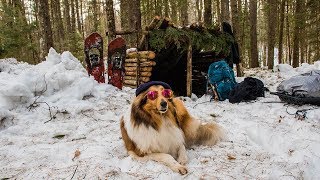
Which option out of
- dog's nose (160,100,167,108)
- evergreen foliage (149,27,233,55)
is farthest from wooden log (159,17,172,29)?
dog's nose (160,100,167,108)

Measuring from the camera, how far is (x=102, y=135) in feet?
16.8

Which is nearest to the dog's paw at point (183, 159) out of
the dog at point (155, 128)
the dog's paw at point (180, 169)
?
the dog at point (155, 128)

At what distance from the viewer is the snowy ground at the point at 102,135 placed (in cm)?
351

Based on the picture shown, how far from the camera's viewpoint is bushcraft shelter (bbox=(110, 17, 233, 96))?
813 cm

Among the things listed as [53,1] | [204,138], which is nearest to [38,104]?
[204,138]

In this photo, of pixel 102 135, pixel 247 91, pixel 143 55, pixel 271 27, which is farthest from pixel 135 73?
pixel 271 27

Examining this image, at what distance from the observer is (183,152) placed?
3.76 m

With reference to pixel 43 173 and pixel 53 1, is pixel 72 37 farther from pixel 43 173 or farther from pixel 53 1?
pixel 43 173

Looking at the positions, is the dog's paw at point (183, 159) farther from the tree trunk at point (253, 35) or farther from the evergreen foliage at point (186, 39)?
the tree trunk at point (253, 35)

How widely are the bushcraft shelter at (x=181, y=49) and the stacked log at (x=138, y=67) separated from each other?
0.04 meters

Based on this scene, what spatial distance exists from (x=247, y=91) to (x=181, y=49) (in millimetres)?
2196

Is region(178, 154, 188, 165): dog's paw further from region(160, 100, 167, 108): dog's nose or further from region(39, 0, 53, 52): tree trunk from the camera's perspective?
region(39, 0, 53, 52): tree trunk

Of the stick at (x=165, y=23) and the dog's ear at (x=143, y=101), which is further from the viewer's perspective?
the stick at (x=165, y=23)

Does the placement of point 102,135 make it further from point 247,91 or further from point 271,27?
point 271,27
